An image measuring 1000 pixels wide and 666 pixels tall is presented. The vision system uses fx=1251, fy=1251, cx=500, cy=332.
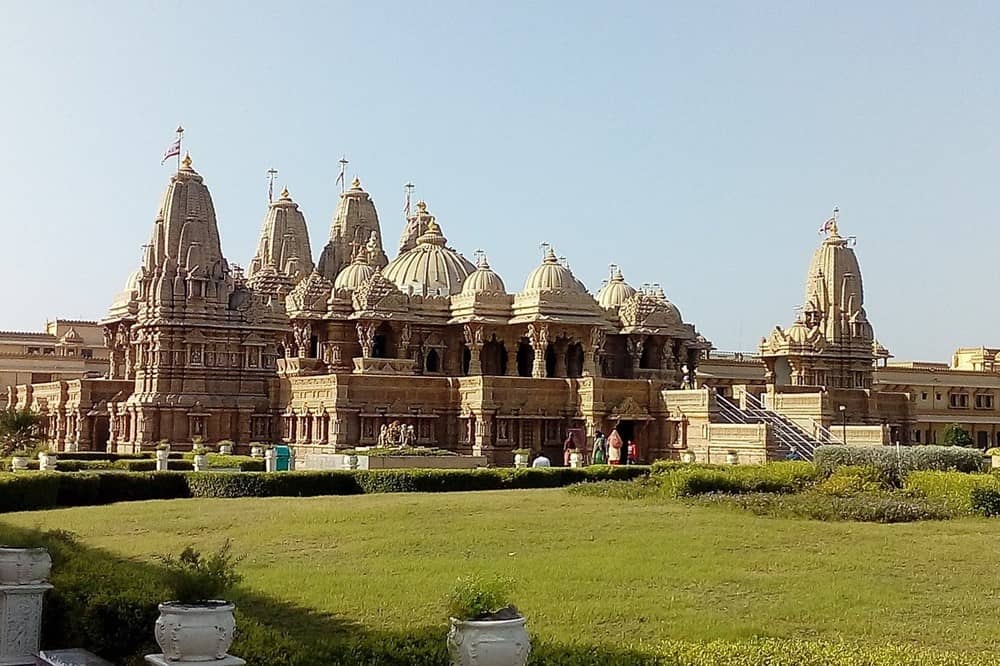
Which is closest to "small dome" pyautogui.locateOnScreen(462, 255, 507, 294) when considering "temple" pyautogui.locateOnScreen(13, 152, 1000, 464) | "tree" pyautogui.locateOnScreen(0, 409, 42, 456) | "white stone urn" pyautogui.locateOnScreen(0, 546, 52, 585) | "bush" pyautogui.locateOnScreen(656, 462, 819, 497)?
"temple" pyautogui.locateOnScreen(13, 152, 1000, 464)

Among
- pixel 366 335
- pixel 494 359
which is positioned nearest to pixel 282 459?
pixel 366 335

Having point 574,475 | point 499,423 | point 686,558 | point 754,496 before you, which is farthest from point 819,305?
point 686,558

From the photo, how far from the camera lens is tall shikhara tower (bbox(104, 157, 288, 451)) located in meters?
45.6

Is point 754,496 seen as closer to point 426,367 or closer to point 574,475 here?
point 574,475

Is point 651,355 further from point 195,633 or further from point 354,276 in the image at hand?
point 195,633

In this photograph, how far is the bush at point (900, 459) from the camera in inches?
913

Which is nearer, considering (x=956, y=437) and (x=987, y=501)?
(x=987, y=501)

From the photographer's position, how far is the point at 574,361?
49.9m

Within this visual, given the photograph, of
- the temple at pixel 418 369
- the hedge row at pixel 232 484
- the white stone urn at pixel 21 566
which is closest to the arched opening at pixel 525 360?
the temple at pixel 418 369

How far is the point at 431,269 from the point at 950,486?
36176mm

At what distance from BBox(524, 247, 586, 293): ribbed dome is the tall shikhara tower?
10.1 m

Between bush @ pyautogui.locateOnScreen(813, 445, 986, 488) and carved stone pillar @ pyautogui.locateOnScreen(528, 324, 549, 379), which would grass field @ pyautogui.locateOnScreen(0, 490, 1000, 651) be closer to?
bush @ pyautogui.locateOnScreen(813, 445, 986, 488)

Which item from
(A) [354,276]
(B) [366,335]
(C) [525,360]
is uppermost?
(A) [354,276]

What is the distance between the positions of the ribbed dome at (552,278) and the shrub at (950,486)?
27.8m
